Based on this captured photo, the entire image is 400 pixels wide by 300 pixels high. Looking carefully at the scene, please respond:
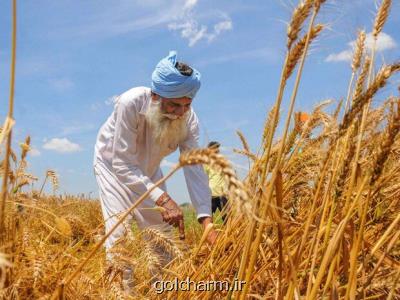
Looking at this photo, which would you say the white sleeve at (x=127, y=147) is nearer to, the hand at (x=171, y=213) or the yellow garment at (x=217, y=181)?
the hand at (x=171, y=213)

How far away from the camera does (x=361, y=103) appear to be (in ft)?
3.01

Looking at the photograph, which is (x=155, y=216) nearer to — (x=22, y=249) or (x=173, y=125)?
(x=173, y=125)

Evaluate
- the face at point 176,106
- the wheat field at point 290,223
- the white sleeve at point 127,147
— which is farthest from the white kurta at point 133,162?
the wheat field at point 290,223

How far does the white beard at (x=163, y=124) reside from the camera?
2584mm

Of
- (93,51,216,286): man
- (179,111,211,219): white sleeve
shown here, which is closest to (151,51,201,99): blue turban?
(93,51,216,286): man

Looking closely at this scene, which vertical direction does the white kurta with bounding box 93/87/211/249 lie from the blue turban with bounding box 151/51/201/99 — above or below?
below

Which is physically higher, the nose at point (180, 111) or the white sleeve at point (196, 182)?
the nose at point (180, 111)

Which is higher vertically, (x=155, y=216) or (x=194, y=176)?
(x=194, y=176)

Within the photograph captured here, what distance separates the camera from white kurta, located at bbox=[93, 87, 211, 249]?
2574mm

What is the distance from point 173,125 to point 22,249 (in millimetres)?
1486

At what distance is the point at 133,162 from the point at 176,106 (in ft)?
1.33

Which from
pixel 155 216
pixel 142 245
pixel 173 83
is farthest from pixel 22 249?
pixel 155 216

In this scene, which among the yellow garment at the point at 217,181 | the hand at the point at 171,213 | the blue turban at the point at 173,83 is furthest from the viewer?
the blue turban at the point at 173,83

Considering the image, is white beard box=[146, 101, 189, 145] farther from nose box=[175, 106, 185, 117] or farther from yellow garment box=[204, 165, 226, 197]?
yellow garment box=[204, 165, 226, 197]
